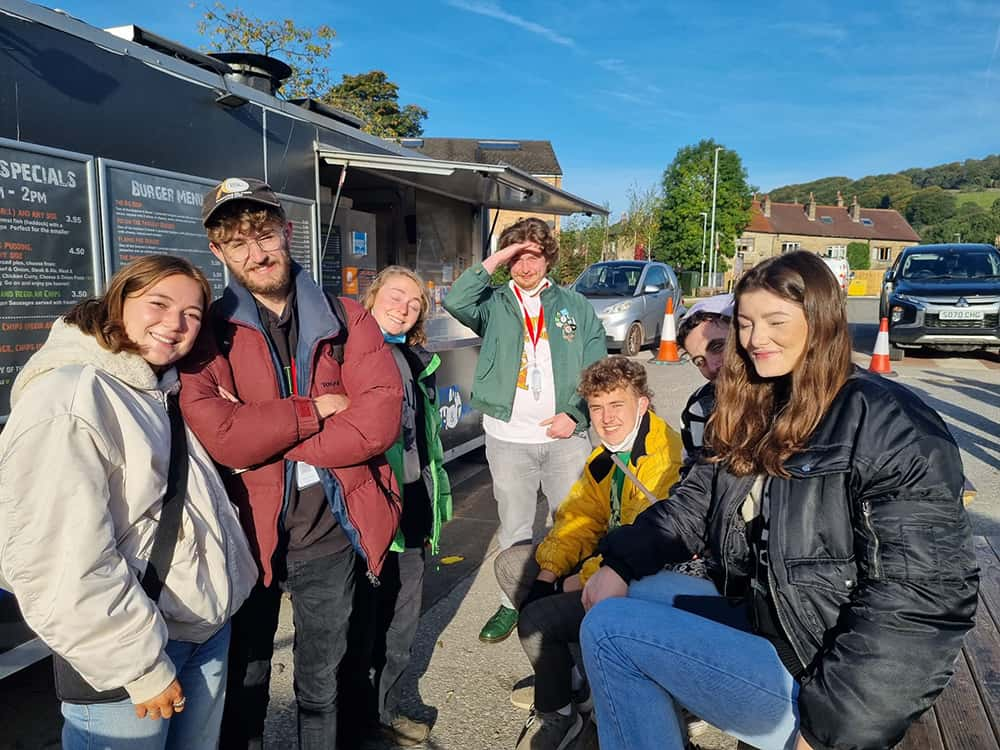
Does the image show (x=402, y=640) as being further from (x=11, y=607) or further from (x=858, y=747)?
(x=858, y=747)

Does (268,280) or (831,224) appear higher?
(831,224)

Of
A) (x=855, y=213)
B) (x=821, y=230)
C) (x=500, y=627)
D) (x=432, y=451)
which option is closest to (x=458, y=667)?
(x=500, y=627)

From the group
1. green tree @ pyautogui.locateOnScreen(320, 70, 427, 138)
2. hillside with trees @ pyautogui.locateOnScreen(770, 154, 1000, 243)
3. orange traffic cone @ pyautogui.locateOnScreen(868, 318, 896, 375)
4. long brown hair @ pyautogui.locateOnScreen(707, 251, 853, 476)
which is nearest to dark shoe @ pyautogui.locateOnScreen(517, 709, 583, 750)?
long brown hair @ pyautogui.locateOnScreen(707, 251, 853, 476)

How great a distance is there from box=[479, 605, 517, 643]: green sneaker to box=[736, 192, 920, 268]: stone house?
67.9m

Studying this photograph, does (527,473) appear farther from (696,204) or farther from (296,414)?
(696,204)

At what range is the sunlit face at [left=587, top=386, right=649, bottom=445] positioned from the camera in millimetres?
2680

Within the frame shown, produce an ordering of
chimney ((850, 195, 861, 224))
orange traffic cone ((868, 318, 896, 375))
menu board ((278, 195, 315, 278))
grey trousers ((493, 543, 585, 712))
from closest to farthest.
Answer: grey trousers ((493, 543, 585, 712))
menu board ((278, 195, 315, 278))
orange traffic cone ((868, 318, 896, 375))
chimney ((850, 195, 861, 224))

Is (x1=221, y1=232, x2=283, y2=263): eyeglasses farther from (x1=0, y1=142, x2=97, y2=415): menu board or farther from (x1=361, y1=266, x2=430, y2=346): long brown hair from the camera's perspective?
(x1=0, y1=142, x2=97, y2=415): menu board

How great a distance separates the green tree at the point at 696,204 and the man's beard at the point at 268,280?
4855cm

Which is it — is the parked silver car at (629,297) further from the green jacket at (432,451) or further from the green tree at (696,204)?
the green tree at (696,204)

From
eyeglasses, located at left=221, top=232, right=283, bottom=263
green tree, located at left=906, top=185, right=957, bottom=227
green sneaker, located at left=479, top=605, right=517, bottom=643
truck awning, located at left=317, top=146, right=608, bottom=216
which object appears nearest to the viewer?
eyeglasses, located at left=221, top=232, right=283, bottom=263

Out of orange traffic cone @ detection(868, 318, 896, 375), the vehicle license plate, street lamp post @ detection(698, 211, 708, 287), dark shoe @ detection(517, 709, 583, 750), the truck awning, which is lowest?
dark shoe @ detection(517, 709, 583, 750)

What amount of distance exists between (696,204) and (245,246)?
52677 millimetres

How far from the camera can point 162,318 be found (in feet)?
5.26
